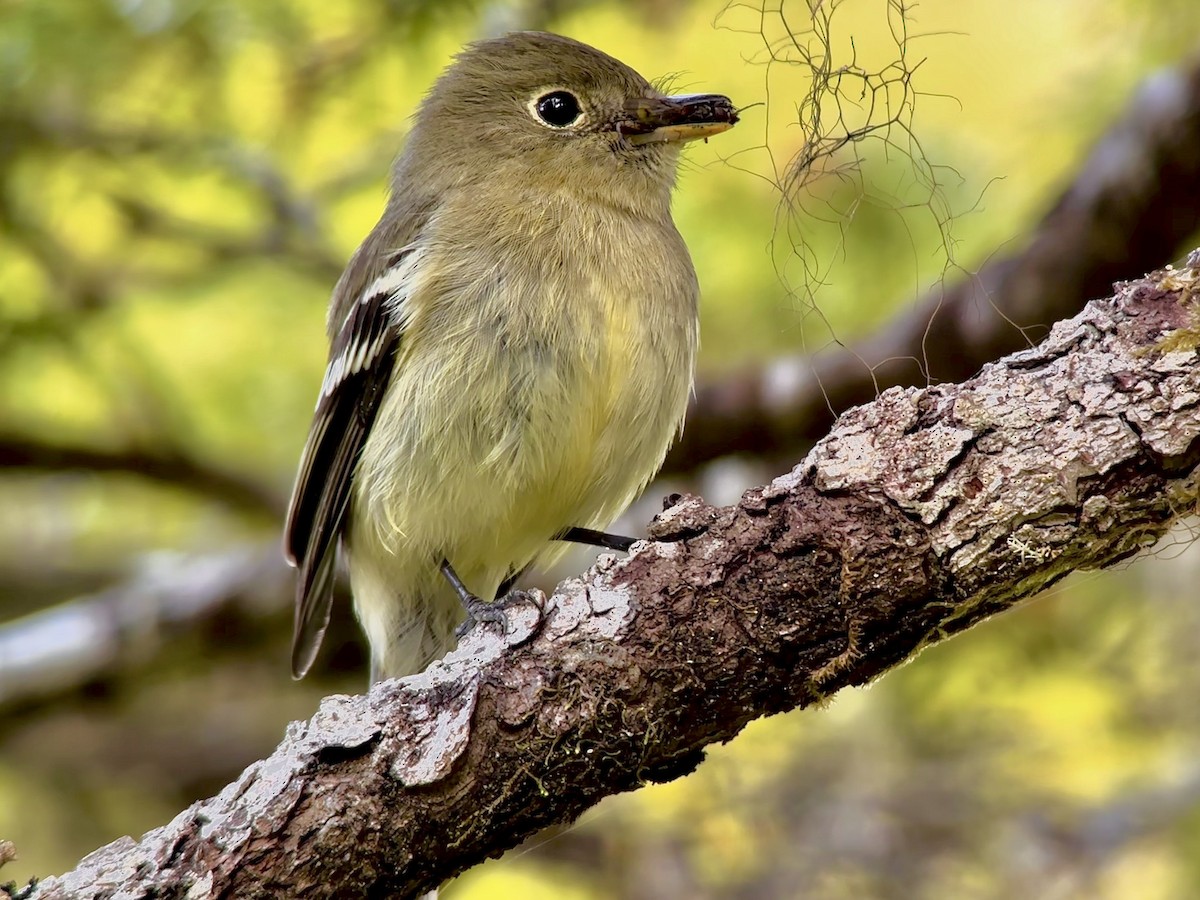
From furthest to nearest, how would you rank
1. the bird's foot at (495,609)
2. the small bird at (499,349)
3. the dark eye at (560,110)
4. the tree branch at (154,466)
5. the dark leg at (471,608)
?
the tree branch at (154,466)
the dark eye at (560,110)
the small bird at (499,349)
the dark leg at (471,608)
the bird's foot at (495,609)

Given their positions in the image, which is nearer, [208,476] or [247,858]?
[247,858]

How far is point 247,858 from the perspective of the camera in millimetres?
2756

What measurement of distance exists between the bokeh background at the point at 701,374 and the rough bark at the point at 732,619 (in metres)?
2.79

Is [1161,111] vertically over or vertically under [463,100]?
under

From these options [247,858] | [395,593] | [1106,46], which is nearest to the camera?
[247,858]

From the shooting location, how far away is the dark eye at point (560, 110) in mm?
4785

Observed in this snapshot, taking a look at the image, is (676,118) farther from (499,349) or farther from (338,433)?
(338,433)

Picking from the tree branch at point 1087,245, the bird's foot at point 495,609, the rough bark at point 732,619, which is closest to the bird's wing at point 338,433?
the bird's foot at point 495,609

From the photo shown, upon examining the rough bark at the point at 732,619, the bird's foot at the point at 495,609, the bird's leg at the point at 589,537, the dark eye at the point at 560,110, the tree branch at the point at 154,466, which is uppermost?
the tree branch at the point at 154,466

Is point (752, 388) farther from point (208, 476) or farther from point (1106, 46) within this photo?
point (208, 476)

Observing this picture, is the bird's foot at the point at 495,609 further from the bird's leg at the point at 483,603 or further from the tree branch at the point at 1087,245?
the tree branch at the point at 1087,245

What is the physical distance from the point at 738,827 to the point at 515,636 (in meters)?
3.42

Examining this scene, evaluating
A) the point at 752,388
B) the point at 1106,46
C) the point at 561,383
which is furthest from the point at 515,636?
the point at 1106,46

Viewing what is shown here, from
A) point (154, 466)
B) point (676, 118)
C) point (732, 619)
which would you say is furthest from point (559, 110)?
point (154, 466)
